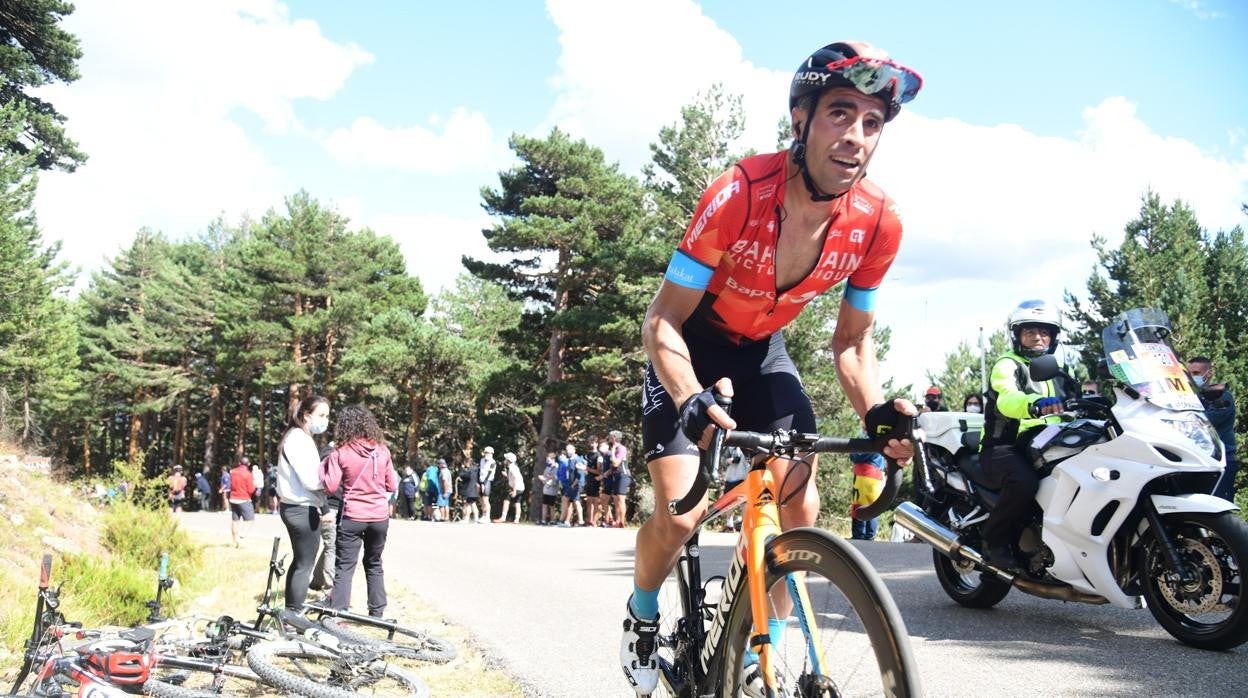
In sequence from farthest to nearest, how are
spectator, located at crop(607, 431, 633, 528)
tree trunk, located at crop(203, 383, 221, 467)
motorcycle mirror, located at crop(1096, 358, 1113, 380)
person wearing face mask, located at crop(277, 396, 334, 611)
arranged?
tree trunk, located at crop(203, 383, 221, 467) → spectator, located at crop(607, 431, 633, 528) → person wearing face mask, located at crop(277, 396, 334, 611) → motorcycle mirror, located at crop(1096, 358, 1113, 380)

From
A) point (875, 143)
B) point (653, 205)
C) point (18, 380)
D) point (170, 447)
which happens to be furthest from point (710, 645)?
point (170, 447)

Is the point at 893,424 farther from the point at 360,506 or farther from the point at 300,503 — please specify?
the point at 300,503

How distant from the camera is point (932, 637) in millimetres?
5465

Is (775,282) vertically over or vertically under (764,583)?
over

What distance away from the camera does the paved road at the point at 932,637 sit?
430 centimetres

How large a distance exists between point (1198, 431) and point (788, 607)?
360 cm

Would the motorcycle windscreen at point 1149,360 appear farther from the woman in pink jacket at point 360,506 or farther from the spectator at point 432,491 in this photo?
the spectator at point 432,491

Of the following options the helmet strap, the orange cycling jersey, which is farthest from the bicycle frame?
the helmet strap

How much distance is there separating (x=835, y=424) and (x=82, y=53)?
26193 mm

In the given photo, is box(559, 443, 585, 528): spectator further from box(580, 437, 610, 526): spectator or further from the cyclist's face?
the cyclist's face

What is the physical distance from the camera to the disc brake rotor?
4.54 meters

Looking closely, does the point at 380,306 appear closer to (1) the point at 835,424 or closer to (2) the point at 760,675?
(1) the point at 835,424

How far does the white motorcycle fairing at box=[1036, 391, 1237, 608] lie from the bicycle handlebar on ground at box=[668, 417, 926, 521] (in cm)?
286

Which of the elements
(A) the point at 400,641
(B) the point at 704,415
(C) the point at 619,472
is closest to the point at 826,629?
(B) the point at 704,415
